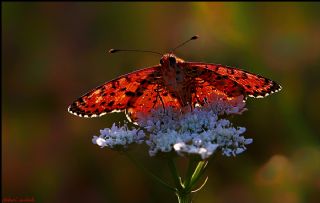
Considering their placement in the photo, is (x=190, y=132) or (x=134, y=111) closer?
(x=190, y=132)

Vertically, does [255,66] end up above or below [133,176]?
above

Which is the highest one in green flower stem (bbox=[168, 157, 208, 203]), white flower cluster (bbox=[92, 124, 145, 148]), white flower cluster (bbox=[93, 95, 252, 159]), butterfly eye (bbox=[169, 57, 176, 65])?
butterfly eye (bbox=[169, 57, 176, 65])

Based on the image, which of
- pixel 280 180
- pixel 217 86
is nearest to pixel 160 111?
pixel 217 86

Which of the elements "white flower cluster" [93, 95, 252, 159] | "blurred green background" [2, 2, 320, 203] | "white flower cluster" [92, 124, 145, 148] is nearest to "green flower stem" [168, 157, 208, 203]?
"white flower cluster" [93, 95, 252, 159]

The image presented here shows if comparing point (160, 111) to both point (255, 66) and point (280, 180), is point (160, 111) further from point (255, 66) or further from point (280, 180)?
point (255, 66)

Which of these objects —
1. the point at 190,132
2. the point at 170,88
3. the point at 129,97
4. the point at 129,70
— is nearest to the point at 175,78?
the point at 170,88

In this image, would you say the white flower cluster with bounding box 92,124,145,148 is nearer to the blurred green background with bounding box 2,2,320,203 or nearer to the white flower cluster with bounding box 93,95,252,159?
the white flower cluster with bounding box 93,95,252,159

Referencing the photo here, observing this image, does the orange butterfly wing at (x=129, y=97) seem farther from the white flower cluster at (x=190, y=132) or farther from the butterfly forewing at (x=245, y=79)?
the butterfly forewing at (x=245, y=79)
